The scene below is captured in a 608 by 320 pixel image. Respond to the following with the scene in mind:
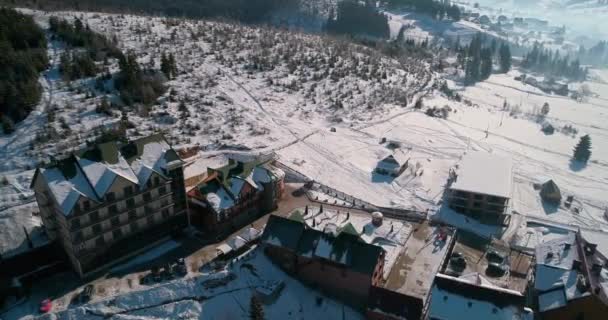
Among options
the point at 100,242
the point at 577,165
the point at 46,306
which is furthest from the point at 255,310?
the point at 577,165

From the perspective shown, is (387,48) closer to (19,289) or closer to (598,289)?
(598,289)

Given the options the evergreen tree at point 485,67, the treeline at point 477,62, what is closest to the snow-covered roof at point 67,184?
the treeline at point 477,62

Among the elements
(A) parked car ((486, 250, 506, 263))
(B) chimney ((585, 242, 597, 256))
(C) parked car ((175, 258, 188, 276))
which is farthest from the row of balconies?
(B) chimney ((585, 242, 597, 256))

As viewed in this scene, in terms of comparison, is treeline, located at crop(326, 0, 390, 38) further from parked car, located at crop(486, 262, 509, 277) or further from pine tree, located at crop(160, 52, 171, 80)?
parked car, located at crop(486, 262, 509, 277)

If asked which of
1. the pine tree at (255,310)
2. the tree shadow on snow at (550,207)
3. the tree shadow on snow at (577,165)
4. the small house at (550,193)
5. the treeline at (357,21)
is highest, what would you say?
the treeline at (357,21)

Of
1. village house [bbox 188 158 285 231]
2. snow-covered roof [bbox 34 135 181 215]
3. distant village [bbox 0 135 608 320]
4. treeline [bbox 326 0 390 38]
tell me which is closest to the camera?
distant village [bbox 0 135 608 320]

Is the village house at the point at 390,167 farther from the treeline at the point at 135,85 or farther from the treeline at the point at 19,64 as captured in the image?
the treeline at the point at 19,64

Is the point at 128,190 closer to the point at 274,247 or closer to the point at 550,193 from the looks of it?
the point at 274,247
